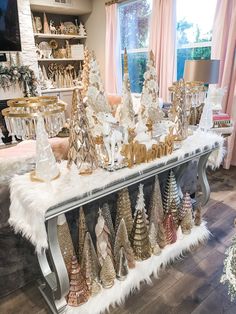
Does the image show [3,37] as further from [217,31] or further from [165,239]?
[165,239]

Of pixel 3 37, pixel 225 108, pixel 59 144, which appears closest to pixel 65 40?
pixel 3 37

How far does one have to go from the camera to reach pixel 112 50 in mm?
4762

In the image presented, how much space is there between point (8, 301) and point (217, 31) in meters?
3.46

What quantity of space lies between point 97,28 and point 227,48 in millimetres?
3059

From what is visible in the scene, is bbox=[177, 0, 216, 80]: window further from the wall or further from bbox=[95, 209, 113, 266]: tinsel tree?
bbox=[95, 209, 113, 266]: tinsel tree

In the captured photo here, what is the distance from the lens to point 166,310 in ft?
4.67

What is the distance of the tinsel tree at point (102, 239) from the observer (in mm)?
1454

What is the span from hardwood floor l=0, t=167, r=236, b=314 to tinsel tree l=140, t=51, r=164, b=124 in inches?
41.5

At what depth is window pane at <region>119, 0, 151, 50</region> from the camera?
13.9 ft

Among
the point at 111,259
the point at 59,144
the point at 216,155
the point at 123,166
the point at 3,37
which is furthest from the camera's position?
the point at 3,37

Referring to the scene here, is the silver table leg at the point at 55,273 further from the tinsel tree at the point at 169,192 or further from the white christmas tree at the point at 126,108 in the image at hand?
the tinsel tree at the point at 169,192

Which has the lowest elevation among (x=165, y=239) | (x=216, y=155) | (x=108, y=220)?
(x=165, y=239)

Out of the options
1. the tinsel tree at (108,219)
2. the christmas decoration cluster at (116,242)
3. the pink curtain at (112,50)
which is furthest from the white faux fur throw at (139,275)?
the pink curtain at (112,50)

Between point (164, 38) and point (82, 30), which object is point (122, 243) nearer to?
point (164, 38)
